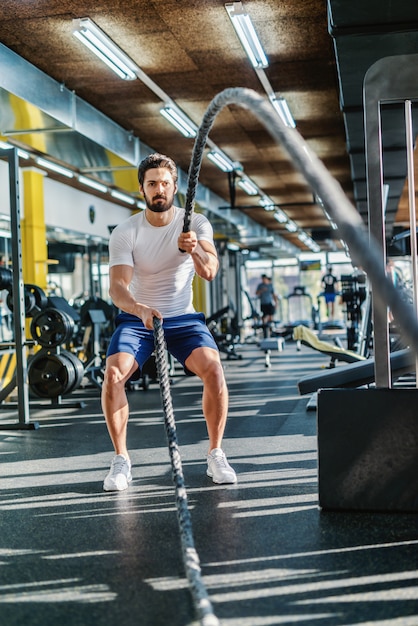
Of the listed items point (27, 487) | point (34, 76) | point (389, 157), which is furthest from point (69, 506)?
point (389, 157)

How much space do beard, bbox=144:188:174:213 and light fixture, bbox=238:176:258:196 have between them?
9.00 metres

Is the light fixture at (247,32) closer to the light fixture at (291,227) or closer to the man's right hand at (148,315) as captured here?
the man's right hand at (148,315)

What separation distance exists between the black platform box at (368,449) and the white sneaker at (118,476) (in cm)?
82

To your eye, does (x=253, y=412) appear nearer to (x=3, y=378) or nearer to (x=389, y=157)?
(x=3, y=378)

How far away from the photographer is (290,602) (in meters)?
1.61

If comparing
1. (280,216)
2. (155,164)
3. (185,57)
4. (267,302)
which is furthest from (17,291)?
(280,216)

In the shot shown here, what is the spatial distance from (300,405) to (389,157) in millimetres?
4779

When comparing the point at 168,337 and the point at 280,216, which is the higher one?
the point at 280,216

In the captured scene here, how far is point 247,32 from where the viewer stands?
5.24 meters

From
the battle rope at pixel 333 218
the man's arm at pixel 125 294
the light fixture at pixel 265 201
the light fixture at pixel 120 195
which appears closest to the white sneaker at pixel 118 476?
the man's arm at pixel 125 294

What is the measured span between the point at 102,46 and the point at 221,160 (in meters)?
4.53

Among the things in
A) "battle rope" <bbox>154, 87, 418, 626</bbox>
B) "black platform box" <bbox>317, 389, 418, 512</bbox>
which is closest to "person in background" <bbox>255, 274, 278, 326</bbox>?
"black platform box" <bbox>317, 389, 418, 512</bbox>

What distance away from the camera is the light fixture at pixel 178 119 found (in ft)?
23.4

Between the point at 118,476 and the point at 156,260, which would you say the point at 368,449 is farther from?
the point at 156,260
